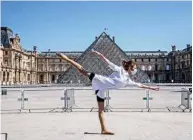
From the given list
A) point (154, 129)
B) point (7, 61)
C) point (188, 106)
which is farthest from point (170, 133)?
point (7, 61)

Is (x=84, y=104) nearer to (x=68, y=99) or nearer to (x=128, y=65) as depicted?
(x=68, y=99)

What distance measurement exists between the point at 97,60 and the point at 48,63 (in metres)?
41.1

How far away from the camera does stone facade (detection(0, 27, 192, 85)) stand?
7008 cm

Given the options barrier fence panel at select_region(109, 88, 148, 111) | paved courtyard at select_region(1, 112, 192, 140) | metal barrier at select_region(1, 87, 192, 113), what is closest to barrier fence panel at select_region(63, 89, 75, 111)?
metal barrier at select_region(1, 87, 192, 113)

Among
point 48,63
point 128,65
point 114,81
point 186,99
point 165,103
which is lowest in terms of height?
point 165,103

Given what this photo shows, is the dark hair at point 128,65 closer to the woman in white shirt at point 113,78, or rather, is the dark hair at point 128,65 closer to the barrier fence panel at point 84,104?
the woman in white shirt at point 113,78

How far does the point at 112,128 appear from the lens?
7.12m

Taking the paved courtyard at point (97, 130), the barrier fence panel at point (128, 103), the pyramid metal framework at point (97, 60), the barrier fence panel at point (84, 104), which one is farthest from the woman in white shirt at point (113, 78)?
the pyramid metal framework at point (97, 60)

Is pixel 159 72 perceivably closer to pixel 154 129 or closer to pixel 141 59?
pixel 141 59

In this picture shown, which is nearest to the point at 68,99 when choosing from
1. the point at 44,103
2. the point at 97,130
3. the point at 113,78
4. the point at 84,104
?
the point at 84,104

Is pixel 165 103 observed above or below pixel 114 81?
below

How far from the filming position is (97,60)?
5759 cm

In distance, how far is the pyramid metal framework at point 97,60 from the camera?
5416 cm

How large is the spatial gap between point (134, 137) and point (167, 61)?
297ft
